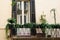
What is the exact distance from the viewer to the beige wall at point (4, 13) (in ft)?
25.2

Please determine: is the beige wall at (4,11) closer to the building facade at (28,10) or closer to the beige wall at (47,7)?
the building facade at (28,10)

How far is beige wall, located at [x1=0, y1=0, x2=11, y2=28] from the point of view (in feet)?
25.5

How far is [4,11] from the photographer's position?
7.89 m

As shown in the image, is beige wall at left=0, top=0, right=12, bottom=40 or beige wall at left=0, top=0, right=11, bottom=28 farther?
beige wall at left=0, top=0, right=11, bottom=28

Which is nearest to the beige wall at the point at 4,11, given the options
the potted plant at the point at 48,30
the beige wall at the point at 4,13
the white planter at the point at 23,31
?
the beige wall at the point at 4,13

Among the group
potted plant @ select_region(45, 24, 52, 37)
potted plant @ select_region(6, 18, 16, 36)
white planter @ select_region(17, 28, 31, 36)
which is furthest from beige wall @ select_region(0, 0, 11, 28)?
potted plant @ select_region(45, 24, 52, 37)

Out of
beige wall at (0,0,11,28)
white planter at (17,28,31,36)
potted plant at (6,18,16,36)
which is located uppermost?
beige wall at (0,0,11,28)

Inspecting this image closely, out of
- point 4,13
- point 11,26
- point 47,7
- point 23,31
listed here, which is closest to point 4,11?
point 4,13

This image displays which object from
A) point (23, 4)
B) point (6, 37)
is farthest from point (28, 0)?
point (6, 37)

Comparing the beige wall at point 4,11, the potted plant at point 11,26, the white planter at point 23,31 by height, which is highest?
the beige wall at point 4,11

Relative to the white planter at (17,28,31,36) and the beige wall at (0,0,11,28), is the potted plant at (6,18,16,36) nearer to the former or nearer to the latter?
the white planter at (17,28,31,36)

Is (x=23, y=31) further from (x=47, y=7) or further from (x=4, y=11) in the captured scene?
(x=47, y=7)

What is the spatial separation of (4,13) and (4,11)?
0.25 feet

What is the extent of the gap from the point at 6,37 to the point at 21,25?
0.68 metres
